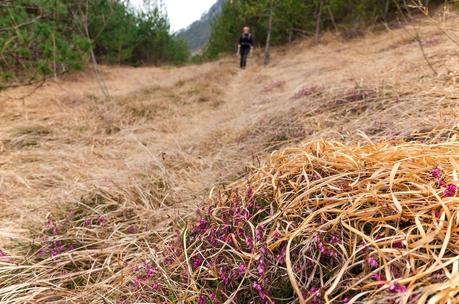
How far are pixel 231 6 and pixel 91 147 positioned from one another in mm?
18603

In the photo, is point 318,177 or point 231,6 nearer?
point 318,177

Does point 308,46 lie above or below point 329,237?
above

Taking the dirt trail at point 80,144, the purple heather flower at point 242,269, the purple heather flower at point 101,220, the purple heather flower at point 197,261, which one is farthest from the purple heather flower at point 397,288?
the dirt trail at point 80,144

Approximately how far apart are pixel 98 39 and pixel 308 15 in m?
10.5

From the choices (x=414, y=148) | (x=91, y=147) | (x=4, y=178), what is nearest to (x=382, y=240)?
(x=414, y=148)

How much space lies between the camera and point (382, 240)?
94cm

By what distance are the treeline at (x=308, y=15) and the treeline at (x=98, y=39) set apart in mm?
5168

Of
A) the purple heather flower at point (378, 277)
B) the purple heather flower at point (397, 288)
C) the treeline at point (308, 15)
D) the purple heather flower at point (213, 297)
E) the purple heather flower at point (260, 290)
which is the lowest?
the purple heather flower at point (213, 297)

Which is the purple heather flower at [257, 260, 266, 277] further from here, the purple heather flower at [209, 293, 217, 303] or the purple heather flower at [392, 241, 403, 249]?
the purple heather flower at [392, 241, 403, 249]

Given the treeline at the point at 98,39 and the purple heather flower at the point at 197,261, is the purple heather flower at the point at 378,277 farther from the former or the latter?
the treeline at the point at 98,39

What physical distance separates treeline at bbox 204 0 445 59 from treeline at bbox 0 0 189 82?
5.17 meters

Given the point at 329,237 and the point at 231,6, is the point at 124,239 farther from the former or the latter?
the point at 231,6

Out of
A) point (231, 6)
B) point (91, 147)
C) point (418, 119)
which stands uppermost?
point (231, 6)

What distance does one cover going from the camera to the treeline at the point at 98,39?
13.1 feet
